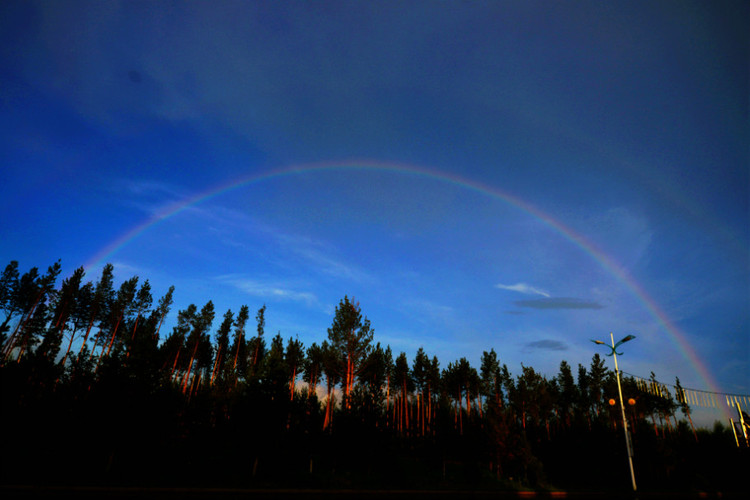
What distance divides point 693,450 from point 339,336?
50121 millimetres

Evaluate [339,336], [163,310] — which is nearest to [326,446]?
[339,336]

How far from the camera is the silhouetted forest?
23609 mm

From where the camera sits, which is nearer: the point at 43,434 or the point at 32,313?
the point at 43,434

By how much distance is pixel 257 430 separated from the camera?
24922 mm

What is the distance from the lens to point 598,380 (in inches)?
3615

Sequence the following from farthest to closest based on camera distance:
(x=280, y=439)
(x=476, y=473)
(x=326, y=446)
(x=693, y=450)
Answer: (x=693, y=450)
(x=476, y=473)
(x=326, y=446)
(x=280, y=439)

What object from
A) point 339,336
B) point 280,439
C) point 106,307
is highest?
point 106,307

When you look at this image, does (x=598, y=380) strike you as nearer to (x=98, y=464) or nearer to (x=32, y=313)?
(x=98, y=464)

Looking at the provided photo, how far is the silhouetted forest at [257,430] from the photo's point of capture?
930 inches

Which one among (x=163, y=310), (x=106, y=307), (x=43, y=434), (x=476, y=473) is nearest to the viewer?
(x=43, y=434)

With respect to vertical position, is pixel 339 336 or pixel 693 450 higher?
pixel 339 336

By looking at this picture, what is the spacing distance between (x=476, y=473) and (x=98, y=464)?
3177cm

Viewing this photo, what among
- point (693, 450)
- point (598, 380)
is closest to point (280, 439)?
point (693, 450)

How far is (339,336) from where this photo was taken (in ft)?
144
